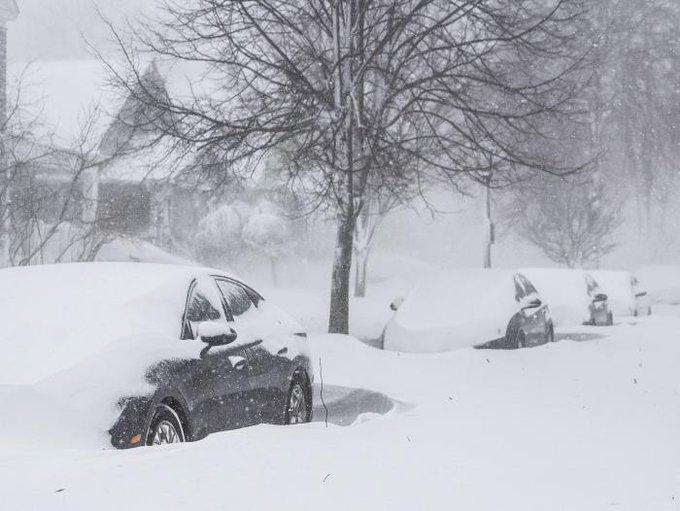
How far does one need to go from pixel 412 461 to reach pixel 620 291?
2053 cm

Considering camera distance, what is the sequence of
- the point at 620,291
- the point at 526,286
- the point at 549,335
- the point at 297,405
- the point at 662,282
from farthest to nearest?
the point at 662,282 < the point at 620,291 < the point at 549,335 < the point at 526,286 < the point at 297,405

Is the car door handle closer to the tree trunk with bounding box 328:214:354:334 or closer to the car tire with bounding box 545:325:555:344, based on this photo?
the car tire with bounding box 545:325:555:344

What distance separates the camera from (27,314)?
5.72 m

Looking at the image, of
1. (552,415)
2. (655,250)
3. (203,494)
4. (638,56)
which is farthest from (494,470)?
(655,250)

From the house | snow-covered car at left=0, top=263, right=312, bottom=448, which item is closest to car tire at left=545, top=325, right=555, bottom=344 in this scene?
snow-covered car at left=0, top=263, right=312, bottom=448

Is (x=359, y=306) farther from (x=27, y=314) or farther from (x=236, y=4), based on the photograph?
(x=27, y=314)

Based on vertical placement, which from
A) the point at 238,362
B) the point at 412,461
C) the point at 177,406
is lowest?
the point at 412,461

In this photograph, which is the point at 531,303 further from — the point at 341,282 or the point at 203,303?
the point at 203,303

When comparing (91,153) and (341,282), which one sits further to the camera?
(91,153)

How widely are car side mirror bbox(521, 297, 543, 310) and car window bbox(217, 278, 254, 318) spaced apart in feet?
24.3

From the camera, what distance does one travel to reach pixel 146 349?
17.5ft

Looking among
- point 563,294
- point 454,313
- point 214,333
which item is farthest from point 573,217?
point 214,333

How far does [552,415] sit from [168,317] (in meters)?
3.99

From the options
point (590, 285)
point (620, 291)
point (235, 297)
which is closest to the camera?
point (235, 297)
